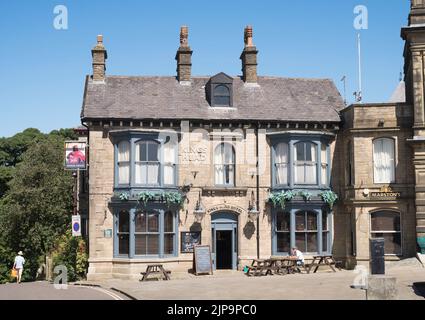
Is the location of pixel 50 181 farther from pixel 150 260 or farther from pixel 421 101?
pixel 421 101

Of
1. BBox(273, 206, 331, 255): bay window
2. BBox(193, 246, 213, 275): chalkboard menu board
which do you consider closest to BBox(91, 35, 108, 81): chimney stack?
BBox(193, 246, 213, 275): chalkboard menu board

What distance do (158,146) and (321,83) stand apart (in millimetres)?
10085

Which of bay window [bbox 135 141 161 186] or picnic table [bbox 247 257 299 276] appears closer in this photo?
picnic table [bbox 247 257 299 276]

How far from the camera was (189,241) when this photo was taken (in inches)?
1136

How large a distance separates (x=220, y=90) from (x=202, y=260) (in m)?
8.44

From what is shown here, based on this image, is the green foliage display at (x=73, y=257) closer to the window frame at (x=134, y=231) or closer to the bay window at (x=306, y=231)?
the window frame at (x=134, y=231)

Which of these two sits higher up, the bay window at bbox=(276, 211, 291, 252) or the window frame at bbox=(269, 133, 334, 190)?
the window frame at bbox=(269, 133, 334, 190)

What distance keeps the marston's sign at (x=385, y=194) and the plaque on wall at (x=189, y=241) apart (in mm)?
8447

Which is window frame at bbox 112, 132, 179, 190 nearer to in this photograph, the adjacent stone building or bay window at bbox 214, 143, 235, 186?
the adjacent stone building

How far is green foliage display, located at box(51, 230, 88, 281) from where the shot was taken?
1105 inches

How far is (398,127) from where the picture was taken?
93.9 feet

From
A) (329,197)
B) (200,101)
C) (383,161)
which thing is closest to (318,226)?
(329,197)

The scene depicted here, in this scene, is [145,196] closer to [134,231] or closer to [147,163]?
[147,163]

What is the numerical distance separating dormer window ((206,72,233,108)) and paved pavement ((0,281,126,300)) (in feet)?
35.9
